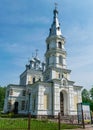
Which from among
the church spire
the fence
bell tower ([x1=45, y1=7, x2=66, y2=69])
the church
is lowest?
the fence

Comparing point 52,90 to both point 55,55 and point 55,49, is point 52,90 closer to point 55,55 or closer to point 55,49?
point 55,55

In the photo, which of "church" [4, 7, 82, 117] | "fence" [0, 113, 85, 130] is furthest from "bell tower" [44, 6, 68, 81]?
"fence" [0, 113, 85, 130]

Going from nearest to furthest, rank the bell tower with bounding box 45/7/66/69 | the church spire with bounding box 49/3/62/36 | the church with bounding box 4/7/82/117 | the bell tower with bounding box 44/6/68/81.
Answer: the church with bounding box 4/7/82/117 < the bell tower with bounding box 44/6/68/81 < the bell tower with bounding box 45/7/66/69 < the church spire with bounding box 49/3/62/36

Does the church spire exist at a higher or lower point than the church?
higher

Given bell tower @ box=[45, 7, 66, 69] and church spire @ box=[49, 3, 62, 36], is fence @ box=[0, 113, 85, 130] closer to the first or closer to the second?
bell tower @ box=[45, 7, 66, 69]

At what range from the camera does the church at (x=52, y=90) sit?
1272 inches

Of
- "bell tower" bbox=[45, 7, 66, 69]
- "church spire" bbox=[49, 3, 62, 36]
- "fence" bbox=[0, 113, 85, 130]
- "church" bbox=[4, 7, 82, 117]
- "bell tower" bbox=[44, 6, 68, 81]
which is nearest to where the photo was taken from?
"fence" bbox=[0, 113, 85, 130]

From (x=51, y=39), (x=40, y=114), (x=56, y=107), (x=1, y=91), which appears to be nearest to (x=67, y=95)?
(x=56, y=107)

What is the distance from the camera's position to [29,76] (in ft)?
154

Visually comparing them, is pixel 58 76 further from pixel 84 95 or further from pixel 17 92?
pixel 84 95

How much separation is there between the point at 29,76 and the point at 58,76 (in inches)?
527

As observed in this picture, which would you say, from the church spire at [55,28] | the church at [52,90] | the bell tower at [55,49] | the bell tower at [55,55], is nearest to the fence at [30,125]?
the church at [52,90]

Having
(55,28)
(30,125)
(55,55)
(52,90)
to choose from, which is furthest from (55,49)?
(30,125)

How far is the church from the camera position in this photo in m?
32.3
